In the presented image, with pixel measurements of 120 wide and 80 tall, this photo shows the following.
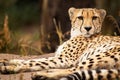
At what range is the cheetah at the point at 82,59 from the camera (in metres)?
7.26

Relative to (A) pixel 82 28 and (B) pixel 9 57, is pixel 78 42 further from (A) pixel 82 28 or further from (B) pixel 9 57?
(B) pixel 9 57

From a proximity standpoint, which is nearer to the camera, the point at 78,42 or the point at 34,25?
the point at 78,42

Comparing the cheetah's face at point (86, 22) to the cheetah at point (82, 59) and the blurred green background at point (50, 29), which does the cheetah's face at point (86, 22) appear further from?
the blurred green background at point (50, 29)

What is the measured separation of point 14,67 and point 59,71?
779 mm

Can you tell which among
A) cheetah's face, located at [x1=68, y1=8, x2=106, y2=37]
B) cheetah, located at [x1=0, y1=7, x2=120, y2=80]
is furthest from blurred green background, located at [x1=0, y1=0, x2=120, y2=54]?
cheetah, located at [x1=0, y1=7, x2=120, y2=80]

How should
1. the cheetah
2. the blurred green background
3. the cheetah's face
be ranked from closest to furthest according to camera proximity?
the cheetah, the cheetah's face, the blurred green background

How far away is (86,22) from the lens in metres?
8.76

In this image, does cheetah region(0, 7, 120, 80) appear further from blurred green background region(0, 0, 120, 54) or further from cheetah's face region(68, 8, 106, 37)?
blurred green background region(0, 0, 120, 54)

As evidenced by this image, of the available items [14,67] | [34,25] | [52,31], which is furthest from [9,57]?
[34,25]

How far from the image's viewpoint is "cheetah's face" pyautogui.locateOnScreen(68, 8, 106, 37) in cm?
878

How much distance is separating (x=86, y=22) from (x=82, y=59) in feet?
2.27

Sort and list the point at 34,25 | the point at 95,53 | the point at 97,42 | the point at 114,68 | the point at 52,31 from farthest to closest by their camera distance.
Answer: the point at 34,25 < the point at 52,31 < the point at 97,42 < the point at 95,53 < the point at 114,68

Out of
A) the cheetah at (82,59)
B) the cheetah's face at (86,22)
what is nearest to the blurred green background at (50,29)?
the cheetah's face at (86,22)

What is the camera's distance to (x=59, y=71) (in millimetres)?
7711
